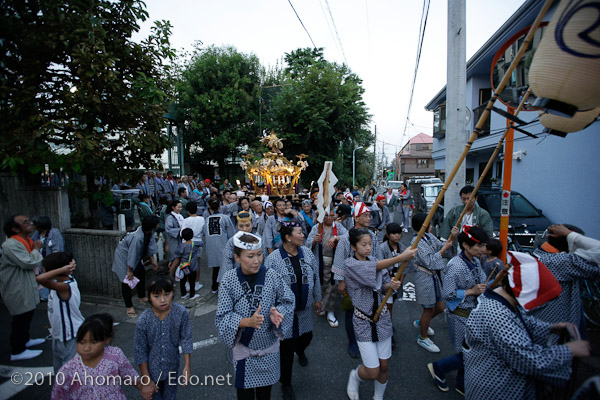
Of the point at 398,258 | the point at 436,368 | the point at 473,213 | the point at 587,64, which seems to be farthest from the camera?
the point at 473,213

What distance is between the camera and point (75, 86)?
545cm

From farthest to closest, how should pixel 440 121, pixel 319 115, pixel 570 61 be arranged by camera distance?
pixel 440 121 < pixel 319 115 < pixel 570 61

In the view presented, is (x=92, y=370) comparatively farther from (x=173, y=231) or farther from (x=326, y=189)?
(x=173, y=231)

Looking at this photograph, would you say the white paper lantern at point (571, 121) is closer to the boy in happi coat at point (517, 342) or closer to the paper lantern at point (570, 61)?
the paper lantern at point (570, 61)

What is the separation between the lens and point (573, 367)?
1.98 m

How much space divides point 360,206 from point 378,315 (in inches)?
84.9

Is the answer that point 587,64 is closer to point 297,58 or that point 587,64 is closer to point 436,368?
point 436,368

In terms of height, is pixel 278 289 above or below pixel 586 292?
above

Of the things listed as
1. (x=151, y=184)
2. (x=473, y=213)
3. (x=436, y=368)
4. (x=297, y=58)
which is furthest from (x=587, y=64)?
A: (x=297, y=58)

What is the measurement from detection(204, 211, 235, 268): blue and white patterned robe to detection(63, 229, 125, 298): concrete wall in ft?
5.31

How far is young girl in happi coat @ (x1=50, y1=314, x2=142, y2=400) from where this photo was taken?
218 cm

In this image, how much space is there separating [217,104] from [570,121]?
714 inches

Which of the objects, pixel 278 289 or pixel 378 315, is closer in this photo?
pixel 278 289

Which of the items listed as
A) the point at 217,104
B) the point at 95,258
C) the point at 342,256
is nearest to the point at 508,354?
the point at 342,256
